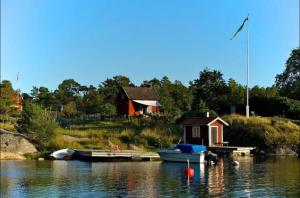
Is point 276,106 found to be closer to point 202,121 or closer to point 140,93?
point 202,121

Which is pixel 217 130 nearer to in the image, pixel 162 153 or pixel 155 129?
pixel 155 129

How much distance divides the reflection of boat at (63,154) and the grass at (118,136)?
3.52 m

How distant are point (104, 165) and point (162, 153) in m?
7.30

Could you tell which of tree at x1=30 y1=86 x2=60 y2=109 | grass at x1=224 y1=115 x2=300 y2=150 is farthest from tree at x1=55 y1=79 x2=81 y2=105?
grass at x1=224 y1=115 x2=300 y2=150

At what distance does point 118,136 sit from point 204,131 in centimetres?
1065

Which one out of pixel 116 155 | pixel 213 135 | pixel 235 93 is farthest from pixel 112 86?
pixel 116 155

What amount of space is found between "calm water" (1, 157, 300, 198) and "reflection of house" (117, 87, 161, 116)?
42809mm

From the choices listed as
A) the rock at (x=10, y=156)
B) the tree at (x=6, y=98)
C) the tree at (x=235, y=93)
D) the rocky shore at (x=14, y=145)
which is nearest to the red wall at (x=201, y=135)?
the rocky shore at (x=14, y=145)

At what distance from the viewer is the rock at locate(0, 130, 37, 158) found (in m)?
56.0

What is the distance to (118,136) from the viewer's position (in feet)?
208

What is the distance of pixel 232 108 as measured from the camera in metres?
79.9

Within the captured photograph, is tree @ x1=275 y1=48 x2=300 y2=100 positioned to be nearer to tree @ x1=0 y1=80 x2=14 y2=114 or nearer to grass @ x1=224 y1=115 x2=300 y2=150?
grass @ x1=224 y1=115 x2=300 y2=150

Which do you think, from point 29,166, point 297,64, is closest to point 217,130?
point 29,166

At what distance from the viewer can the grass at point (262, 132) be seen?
62844 mm
